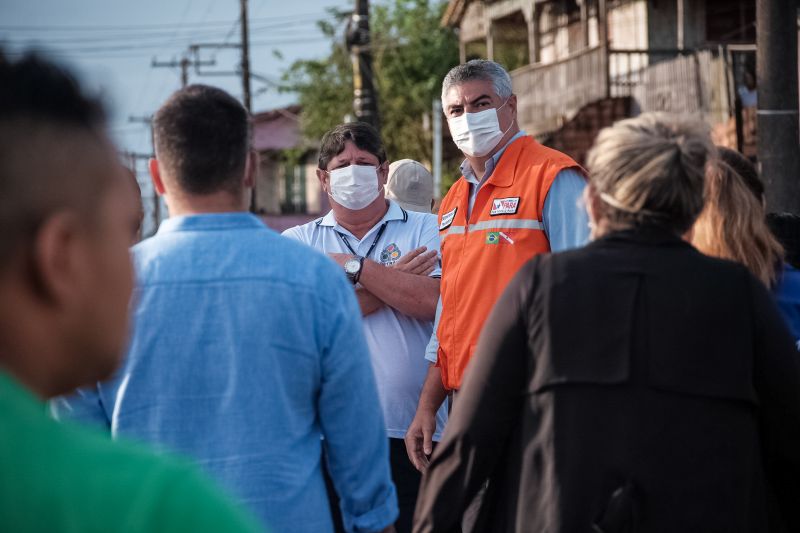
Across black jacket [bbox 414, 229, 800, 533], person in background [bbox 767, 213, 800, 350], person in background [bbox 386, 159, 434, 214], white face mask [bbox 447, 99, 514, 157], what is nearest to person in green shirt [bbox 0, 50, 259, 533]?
black jacket [bbox 414, 229, 800, 533]

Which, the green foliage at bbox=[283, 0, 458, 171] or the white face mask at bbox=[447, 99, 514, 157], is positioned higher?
the green foliage at bbox=[283, 0, 458, 171]

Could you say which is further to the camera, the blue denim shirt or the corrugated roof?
the corrugated roof

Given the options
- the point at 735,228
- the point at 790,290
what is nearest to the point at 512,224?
the point at 735,228

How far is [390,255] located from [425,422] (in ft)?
2.76

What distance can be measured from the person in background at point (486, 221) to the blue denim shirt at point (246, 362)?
4.85ft

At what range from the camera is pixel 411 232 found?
16.1ft

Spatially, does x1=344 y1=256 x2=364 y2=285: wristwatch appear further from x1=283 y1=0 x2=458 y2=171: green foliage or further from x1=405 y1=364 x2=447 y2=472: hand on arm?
x1=283 y1=0 x2=458 y2=171: green foliage

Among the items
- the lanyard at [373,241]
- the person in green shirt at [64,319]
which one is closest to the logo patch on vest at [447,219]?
the lanyard at [373,241]

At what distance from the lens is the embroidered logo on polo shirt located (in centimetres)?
486

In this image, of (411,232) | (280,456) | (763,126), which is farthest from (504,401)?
(763,126)

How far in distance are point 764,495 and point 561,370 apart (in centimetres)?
69

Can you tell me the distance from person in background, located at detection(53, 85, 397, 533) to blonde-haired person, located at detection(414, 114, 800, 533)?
367 mm

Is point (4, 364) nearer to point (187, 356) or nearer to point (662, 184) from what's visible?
point (187, 356)

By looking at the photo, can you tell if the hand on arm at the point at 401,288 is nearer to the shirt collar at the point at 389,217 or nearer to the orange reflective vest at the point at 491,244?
the orange reflective vest at the point at 491,244
